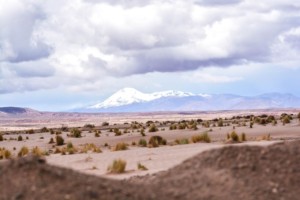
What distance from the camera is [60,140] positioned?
4875 cm

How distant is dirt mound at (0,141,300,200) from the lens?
14.5 meters

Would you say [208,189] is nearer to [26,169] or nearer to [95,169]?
[26,169]

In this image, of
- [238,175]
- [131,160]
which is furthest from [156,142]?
[238,175]

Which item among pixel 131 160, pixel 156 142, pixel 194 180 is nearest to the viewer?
pixel 194 180

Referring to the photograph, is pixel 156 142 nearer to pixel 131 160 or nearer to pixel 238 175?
pixel 131 160

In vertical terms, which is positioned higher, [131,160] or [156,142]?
[156,142]

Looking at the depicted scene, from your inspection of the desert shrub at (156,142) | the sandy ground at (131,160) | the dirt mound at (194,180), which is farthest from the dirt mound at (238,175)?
the desert shrub at (156,142)

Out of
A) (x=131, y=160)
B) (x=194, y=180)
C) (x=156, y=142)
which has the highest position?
(x=156, y=142)

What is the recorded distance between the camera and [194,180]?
54.0 ft

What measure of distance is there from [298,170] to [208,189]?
9.27 feet

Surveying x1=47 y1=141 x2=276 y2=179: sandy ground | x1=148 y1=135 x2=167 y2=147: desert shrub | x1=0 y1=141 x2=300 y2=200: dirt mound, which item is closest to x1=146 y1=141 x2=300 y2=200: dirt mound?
x1=0 y1=141 x2=300 y2=200: dirt mound

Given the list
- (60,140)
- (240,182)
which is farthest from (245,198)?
(60,140)

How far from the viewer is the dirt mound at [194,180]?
14508 mm

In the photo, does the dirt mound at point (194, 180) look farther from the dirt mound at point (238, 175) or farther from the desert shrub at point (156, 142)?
the desert shrub at point (156, 142)
